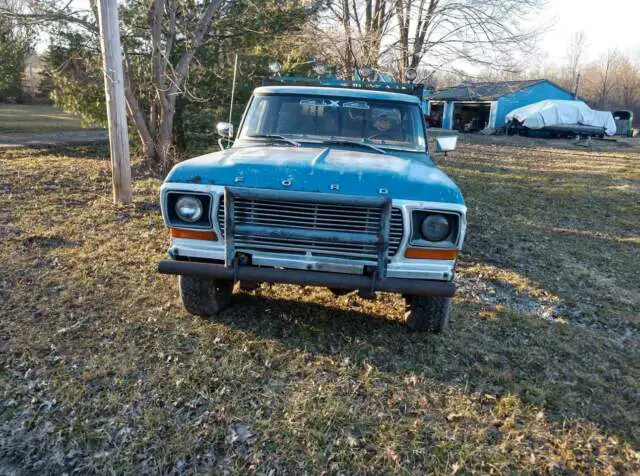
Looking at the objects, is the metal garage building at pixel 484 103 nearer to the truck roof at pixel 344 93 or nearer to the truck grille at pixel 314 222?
the truck roof at pixel 344 93

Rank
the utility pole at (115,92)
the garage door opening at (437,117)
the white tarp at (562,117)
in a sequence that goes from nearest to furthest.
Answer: the utility pole at (115,92) < the white tarp at (562,117) < the garage door opening at (437,117)

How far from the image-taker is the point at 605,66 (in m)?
69.1

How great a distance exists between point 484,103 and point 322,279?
39.4m

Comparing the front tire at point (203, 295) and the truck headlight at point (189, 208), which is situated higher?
the truck headlight at point (189, 208)

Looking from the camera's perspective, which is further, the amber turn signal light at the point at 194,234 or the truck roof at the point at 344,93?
the truck roof at the point at 344,93

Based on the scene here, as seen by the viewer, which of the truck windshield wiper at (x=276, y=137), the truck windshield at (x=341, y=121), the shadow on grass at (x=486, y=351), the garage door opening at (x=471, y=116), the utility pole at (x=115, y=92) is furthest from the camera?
the garage door opening at (x=471, y=116)

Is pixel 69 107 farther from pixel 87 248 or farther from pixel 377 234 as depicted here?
pixel 377 234

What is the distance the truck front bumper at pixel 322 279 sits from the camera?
11.2 ft

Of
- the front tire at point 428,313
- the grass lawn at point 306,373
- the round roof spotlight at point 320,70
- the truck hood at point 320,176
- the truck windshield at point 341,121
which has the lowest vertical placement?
the grass lawn at point 306,373

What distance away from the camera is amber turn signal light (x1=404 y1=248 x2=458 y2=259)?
3.48m

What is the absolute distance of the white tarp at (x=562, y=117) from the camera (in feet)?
111

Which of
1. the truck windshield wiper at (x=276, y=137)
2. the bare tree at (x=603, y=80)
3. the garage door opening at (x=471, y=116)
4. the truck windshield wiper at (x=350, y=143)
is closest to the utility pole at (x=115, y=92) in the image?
the truck windshield wiper at (x=276, y=137)

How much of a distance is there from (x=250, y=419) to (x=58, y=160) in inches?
476

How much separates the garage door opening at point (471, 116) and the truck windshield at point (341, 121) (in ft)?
119
